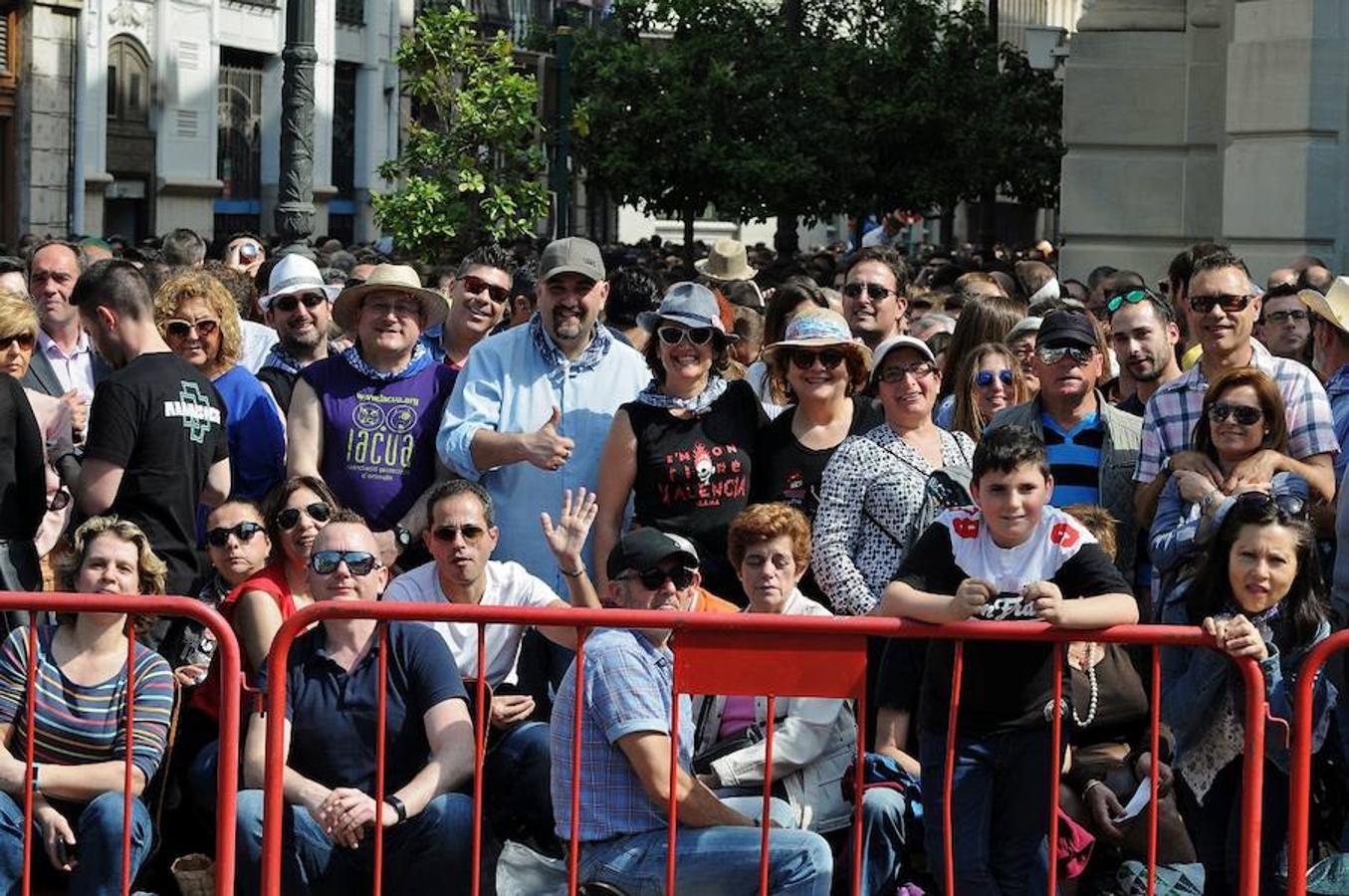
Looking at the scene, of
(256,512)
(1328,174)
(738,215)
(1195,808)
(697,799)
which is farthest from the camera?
(738,215)

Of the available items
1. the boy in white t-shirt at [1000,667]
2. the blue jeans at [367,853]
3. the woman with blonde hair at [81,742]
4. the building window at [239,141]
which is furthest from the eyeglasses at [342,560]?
the building window at [239,141]

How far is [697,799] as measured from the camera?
643 cm

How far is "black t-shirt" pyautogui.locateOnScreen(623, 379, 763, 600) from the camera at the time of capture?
26.2 feet

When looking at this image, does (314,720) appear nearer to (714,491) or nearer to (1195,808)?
(714,491)

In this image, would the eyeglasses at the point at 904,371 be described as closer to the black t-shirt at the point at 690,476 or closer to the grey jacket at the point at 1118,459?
the grey jacket at the point at 1118,459

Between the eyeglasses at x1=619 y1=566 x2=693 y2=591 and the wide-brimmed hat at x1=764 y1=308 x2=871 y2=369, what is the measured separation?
5.26ft

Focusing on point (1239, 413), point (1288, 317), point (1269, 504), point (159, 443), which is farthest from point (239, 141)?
point (1269, 504)

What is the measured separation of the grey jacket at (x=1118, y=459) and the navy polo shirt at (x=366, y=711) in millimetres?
2363

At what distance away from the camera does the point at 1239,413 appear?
7559 mm

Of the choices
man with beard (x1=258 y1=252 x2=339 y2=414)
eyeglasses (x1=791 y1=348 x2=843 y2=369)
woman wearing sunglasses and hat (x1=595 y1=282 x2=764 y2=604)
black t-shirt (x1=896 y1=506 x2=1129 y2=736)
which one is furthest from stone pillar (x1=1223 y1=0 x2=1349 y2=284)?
black t-shirt (x1=896 y1=506 x2=1129 y2=736)

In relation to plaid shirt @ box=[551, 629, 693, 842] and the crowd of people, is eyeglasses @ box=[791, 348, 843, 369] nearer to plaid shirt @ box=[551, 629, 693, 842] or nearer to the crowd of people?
the crowd of people

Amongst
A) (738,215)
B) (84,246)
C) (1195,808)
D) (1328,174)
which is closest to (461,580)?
(1195,808)

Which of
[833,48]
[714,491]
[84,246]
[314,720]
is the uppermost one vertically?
[833,48]

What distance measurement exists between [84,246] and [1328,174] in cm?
731
